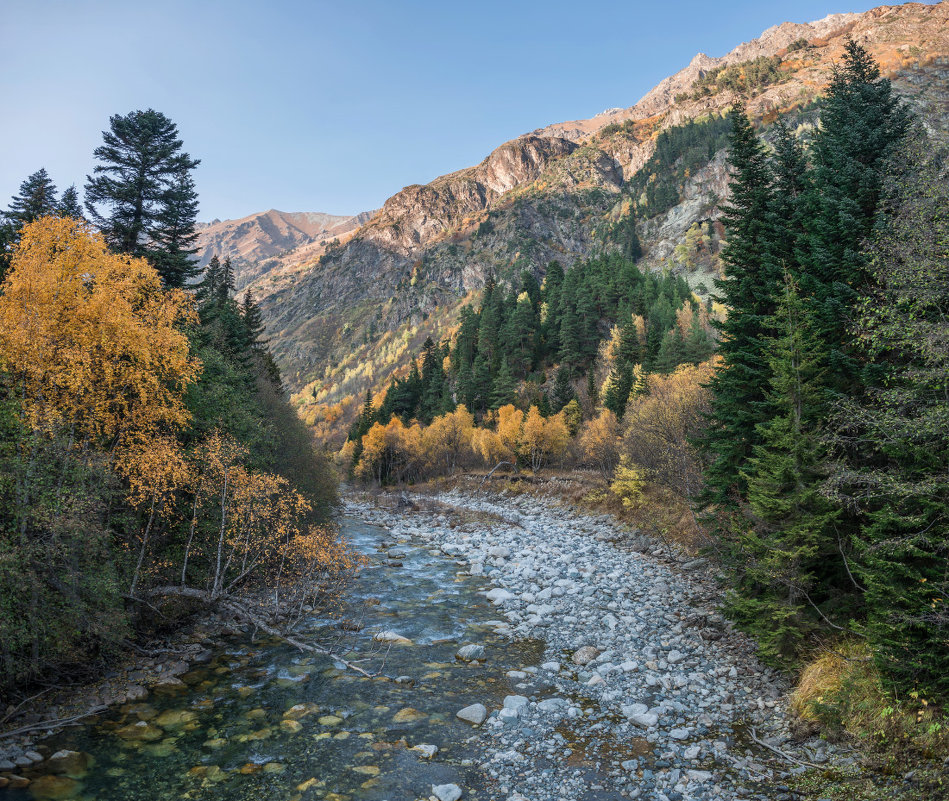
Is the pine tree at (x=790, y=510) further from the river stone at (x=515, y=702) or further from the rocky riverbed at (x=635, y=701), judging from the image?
the river stone at (x=515, y=702)

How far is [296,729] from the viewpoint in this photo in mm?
11656

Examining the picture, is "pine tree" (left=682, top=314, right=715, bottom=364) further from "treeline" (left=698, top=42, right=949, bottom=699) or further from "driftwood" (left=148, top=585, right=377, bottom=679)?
"driftwood" (left=148, top=585, right=377, bottom=679)

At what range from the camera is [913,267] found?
8.73 meters

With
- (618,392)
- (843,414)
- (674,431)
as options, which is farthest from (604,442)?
(843,414)

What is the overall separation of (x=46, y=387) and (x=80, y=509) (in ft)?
13.4

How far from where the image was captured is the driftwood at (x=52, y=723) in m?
10.3

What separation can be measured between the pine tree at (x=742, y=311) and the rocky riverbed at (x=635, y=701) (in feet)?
18.2

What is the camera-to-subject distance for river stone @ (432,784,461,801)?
8.95m

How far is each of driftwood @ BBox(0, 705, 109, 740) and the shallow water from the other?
30 cm

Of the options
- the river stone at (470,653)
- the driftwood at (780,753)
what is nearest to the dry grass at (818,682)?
the driftwood at (780,753)

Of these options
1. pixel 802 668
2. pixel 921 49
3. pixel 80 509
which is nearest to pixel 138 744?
pixel 80 509

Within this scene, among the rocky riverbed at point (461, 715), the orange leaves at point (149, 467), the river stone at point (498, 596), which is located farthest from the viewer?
the river stone at point (498, 596)

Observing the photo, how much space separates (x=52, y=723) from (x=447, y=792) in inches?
387

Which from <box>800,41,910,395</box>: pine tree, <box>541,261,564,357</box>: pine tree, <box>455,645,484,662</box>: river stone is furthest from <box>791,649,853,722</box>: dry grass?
<box>541,261,564,357</box>: pine tree
